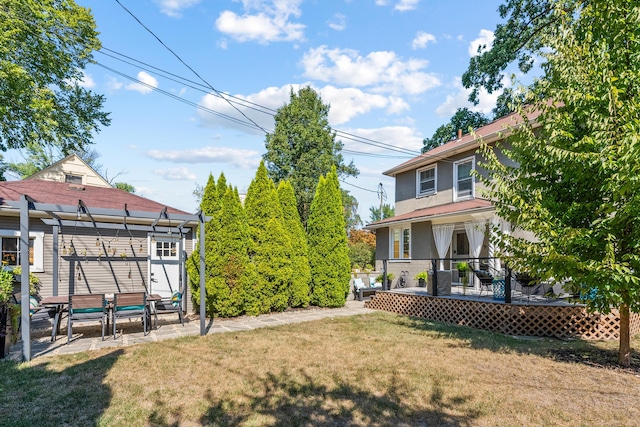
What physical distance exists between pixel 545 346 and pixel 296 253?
23.7 ft

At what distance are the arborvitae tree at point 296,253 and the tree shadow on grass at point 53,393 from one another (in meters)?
6.28

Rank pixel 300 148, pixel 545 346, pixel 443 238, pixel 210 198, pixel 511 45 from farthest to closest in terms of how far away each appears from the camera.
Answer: pixel 300 148 → pixel 511 45 → pixel 443 238 → pixel 210 198 → pixel 545 346

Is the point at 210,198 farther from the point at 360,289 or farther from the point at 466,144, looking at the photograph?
the point at 466,144

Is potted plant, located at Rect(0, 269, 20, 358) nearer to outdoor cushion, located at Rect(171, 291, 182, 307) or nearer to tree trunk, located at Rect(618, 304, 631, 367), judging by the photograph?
outdoor cushion, located at Rect(171, 291, 182, 307)

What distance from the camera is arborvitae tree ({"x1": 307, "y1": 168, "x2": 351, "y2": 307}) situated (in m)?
12.3

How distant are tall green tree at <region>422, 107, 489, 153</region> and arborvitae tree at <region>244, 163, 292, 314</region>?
16112 millimetres

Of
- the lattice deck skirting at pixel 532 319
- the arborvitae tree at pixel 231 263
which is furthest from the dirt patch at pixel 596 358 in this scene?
the arborvitae tree at pixel 231 263

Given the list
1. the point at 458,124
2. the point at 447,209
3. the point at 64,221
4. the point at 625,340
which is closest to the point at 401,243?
the point at 447,209

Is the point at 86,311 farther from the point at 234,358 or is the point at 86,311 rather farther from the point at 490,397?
the point at 490,397

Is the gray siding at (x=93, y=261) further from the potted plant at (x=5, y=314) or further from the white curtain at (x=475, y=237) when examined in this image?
the white curtain at (x=475, y=237)

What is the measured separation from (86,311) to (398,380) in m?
6.59

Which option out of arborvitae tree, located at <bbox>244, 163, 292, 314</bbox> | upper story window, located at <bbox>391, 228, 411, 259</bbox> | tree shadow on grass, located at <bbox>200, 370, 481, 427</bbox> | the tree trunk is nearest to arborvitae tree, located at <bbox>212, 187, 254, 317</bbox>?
arborvitae tree, located at <bbox>244, 163, 292, 314</bbox>

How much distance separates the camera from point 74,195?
11.9 meters

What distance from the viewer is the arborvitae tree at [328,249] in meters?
12.3
